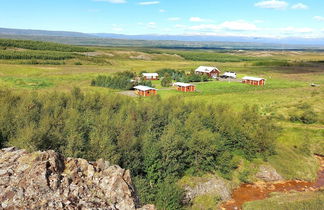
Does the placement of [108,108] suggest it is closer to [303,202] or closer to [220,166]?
[220,166]

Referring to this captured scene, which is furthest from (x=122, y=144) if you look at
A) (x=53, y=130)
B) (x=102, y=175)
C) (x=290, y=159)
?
(x=290, y=159)

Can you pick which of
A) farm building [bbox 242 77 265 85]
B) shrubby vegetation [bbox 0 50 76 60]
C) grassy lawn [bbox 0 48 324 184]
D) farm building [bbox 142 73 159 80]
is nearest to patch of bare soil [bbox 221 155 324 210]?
grassy lawn [bbox 0 48 324 184]

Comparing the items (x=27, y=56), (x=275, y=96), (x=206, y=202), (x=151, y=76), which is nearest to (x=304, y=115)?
(x=275, y=96)

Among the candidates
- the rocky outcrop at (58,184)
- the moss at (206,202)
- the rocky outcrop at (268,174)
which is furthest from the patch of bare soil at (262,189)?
the rocky outcrop at (58,184)

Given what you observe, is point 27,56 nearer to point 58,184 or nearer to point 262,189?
point 262,189

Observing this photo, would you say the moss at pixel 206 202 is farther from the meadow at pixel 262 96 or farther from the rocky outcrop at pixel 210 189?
the meadow at pixel 262 96

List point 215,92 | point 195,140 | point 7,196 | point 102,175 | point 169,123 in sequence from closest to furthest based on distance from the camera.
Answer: point 7,196 < point 102,175 < point 195,140 < point 169,123 < point 215,92

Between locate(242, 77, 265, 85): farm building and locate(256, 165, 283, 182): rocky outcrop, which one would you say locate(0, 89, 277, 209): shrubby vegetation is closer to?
locate(256, 165, 283, 182): rocky outcrop
